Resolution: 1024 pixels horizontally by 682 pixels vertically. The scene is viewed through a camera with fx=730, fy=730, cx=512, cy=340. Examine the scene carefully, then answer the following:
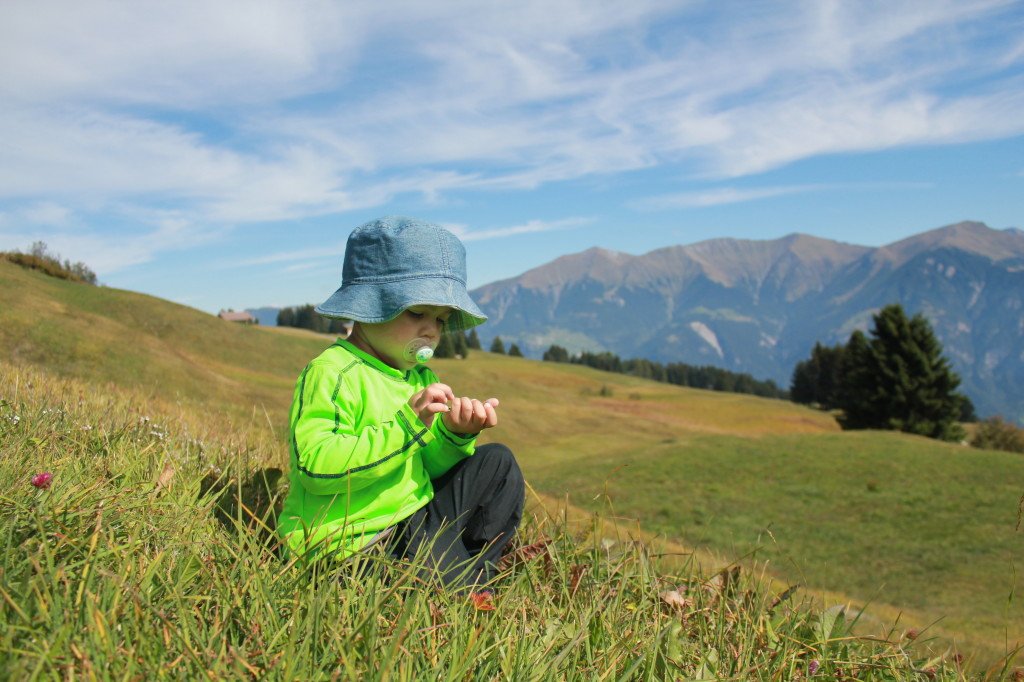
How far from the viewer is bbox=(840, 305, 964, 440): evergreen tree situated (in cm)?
5759

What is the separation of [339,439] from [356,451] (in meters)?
0.10

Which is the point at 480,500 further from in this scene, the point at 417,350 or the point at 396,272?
the point at 396,272

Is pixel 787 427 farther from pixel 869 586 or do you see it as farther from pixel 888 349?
pixel 869 586

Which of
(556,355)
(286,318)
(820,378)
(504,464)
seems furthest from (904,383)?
(556,355)

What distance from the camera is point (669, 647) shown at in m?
2.43

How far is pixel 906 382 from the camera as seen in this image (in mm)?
57562

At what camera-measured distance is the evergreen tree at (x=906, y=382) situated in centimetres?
5759

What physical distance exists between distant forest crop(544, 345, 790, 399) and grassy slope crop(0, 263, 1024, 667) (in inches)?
4095

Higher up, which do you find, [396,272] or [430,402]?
[396,272]

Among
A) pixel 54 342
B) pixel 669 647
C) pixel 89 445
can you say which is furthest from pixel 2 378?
pixel 54 342

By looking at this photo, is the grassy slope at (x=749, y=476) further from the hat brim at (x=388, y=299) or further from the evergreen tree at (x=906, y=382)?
the evergreen tree at (x=906, y=382)

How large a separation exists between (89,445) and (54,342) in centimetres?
1093

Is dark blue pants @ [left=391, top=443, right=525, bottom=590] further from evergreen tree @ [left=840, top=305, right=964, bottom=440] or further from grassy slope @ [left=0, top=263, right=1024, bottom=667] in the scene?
evergreen tree @ [left=840, top=305, right=964, bottom=440]

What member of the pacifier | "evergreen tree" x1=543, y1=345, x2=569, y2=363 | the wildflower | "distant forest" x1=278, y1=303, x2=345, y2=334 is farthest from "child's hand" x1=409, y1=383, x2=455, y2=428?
"evergreen tree" x1=543, y1=345, x2=569, y2=363
